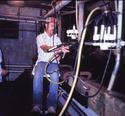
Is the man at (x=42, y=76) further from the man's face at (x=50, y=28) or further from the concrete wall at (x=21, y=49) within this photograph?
the concrete wall at (x=21, y=49)

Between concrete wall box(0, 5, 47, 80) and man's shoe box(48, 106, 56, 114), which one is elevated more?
concrete wall box(0, 5, 47, 80)

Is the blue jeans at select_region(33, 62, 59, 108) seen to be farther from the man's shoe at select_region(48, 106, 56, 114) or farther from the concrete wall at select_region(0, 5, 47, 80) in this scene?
the concrete wall at select_region(0, 5, 47, 80)

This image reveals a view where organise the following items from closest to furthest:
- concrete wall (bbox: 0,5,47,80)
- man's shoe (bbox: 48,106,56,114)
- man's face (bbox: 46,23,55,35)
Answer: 1. man's shoe (bbox: 48,106,56,114)
2. man's face (bbox: 46,23,55,35)
3. concrete wall (bbox: 0,5,47,80)

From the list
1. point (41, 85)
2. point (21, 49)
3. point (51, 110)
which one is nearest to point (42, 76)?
point (41, 85)

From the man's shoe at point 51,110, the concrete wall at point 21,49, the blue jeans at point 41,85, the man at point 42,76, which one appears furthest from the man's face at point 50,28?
the concrete wall at point 21,49

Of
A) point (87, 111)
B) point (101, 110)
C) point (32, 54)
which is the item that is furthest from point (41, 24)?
point (101, 110)

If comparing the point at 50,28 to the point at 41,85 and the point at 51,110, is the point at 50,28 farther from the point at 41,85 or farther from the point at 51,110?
the point at 51,110

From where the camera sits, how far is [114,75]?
376 centimetres

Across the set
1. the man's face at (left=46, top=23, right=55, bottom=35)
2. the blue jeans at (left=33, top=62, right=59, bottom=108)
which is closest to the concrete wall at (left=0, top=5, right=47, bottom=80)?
the man's face at (left=46, top=23, right=55, bottom=35)

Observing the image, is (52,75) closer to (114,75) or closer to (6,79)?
(114,75)

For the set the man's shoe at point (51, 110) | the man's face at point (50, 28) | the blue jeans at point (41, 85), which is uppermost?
the man's face at point (50, 28)

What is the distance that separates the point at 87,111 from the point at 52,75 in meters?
1.20

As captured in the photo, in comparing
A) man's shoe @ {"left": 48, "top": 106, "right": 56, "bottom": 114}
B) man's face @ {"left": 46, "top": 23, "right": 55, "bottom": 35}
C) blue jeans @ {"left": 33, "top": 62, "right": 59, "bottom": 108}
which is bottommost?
man's shoe @ {"left": 48, "top": 106, "right": 56, "bottom": 114}

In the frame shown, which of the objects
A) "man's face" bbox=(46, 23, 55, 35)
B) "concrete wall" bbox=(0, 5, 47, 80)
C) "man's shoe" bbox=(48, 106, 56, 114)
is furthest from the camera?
"concrete wall" bbox=(0, 5, 47, 80)
